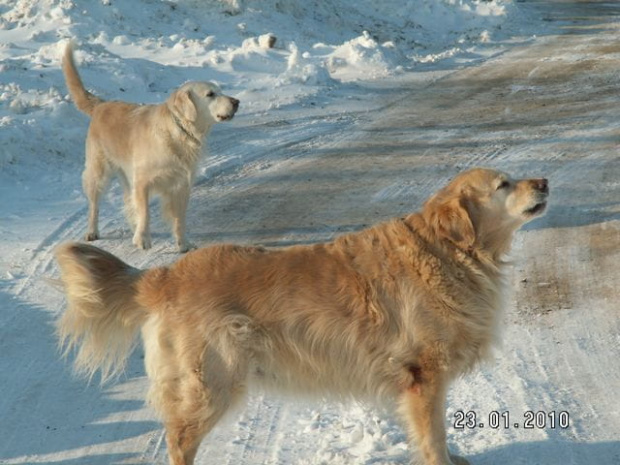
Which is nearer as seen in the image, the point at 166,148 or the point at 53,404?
the point at 53,404

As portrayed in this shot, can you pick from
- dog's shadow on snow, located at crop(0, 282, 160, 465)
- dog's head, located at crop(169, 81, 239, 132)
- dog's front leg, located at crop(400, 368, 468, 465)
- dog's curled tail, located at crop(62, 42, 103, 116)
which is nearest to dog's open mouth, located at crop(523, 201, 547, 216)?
dog's front leg, located at crop(400, 368, 468, 465)

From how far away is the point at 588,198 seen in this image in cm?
946

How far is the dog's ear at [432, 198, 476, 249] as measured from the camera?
4613mm

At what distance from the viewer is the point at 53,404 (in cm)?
559

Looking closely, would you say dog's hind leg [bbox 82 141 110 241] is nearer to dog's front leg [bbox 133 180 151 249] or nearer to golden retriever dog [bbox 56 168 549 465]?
dog's front leg [bbox 133 180 151 249]

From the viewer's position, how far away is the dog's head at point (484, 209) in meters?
A: 4.62

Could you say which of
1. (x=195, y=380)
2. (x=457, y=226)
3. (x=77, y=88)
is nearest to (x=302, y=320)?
(x=195, y=380)

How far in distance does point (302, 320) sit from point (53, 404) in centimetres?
215

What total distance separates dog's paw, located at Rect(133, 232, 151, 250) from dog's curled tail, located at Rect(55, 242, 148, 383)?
380 centimetres

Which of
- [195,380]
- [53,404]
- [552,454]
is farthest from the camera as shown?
[53,404]

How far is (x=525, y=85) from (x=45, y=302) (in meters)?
11.2

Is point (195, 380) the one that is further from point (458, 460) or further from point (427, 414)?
point (458, 460)

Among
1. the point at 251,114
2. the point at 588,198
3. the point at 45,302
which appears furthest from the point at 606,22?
the point at 45,302

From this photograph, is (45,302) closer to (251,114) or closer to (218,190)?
(218,190)
